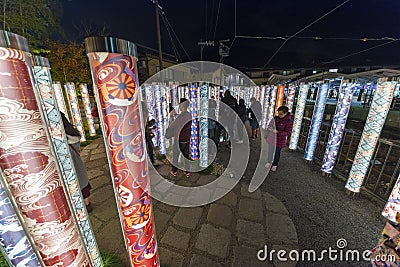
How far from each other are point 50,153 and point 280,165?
479 cm

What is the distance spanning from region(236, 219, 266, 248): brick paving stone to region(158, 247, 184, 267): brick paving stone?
0.85 m

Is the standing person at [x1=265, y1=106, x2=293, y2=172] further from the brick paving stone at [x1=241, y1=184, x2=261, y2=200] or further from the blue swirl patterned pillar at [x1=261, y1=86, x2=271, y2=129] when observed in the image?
the blue swirl patterned pillar at [x1=261, y1=86, x2=271, y2=129]

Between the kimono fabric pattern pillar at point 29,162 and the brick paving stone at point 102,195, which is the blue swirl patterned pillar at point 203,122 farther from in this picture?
the kimono fabric pattern pillar at point 29,162

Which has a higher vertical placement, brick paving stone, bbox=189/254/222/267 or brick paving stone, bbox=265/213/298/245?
brick paving stone, bbox=265/213/298/245

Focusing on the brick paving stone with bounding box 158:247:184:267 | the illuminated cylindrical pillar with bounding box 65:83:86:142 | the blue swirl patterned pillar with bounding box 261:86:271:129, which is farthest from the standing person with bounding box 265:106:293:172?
the illuminated cylindrical pillar with bounding box 65:83:86:142

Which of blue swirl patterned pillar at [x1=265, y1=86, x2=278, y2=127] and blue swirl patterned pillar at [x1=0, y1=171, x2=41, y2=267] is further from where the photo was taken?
blue swirl patterned pillar at [x1=265, y1=86, x2=278, y2=127]

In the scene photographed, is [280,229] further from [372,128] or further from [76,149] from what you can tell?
[76,149]

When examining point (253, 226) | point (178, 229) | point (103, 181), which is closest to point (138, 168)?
point (178, 229)

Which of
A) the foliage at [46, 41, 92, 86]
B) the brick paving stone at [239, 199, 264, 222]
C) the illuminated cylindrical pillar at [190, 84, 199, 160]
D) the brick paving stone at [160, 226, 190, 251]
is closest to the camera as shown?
the brick paving stone at [160, 226, 190, 251]

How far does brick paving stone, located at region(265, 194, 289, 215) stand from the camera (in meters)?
2.87

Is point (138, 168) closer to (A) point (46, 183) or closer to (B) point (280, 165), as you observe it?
(A) point (46, 183)

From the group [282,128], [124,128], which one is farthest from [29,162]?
[282,128]

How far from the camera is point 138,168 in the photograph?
→ 1062mm

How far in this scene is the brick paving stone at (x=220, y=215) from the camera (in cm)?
262
